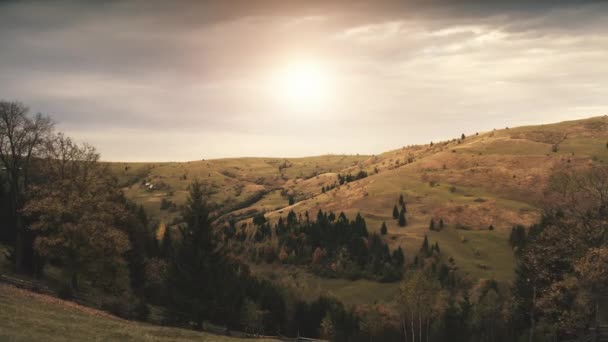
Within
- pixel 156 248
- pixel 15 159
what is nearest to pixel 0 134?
pixel 15 159

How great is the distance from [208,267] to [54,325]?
23583 millimetres

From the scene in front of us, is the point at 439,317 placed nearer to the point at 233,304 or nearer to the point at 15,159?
the point at 233,304

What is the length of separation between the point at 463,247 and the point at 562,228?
110 metres

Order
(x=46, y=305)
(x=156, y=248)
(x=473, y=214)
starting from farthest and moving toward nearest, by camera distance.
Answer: (x=473, y=214) → (x=156, y=248) → (x=46, y=305)

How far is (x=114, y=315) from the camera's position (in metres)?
50.9

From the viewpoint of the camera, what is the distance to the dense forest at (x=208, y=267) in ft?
169

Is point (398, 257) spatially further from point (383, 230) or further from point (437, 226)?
point (437, 226)

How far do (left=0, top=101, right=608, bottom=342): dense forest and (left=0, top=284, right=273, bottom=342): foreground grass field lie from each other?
851 centimetres

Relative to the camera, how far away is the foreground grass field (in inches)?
1169

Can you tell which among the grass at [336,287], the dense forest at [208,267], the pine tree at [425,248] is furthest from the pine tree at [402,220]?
the dense forest at [208,267]

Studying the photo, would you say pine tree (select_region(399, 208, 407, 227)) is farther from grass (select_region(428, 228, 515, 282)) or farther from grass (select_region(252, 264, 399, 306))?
grass (select_region(252, 264, 399, 306))

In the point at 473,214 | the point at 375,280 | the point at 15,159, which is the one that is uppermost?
the point at 15,159

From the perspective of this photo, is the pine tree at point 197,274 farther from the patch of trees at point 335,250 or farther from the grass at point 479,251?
the grass at point 479,251

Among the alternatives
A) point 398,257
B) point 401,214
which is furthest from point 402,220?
point 398,257
